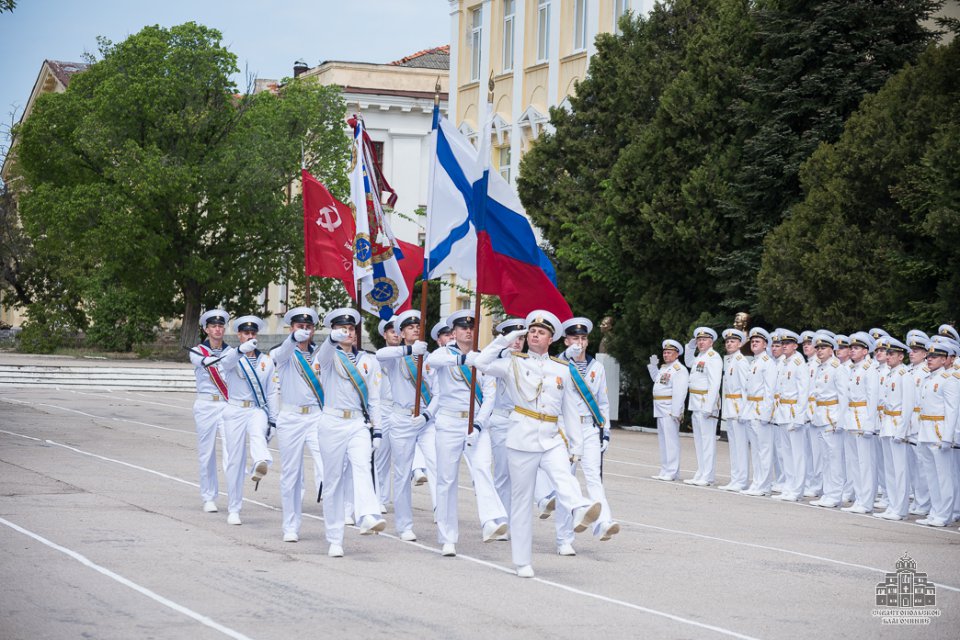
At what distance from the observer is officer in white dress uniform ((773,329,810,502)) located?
1847 cm

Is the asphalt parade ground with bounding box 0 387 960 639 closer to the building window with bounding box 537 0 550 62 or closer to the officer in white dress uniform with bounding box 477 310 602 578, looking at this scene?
the officer in white dress uniform with bounding box 477 310 602 578

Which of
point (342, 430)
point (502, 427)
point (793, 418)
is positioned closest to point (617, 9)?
point (793, 418)

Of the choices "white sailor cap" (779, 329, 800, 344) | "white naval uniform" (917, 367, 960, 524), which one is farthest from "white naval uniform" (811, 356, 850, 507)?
"white naval uniform" (917, 367, 960, 524)

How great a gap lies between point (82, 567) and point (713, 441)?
11.1 m

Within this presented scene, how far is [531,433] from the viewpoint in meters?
11.2

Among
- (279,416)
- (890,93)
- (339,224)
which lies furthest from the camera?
(890,93)

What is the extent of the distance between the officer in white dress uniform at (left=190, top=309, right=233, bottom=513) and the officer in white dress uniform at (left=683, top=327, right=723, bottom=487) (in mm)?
7756

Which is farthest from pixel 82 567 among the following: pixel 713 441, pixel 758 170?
pixel 758 170

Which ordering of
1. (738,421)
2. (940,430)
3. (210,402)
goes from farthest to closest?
(738,421) → (940,430) → (210,402)

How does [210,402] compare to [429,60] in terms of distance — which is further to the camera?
[429,60]

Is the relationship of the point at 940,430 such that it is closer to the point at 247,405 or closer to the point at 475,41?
the point at 247,405

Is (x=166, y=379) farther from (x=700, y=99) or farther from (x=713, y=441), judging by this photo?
(x=713, y=441)

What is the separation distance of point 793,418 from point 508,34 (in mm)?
26694

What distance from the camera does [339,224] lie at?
18.2 metres
